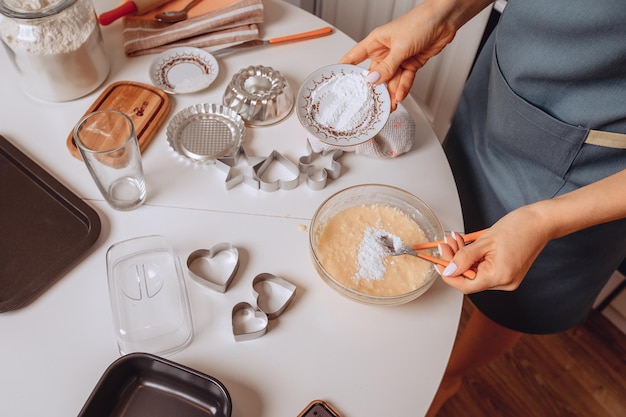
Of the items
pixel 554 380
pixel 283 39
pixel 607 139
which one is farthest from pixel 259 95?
pixel 554 380

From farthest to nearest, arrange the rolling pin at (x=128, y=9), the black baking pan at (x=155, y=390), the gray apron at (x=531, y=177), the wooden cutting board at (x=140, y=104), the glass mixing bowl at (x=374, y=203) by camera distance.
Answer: the rolling pin at (x=128, y=9), the wooden cutting board at (x=140, y=104), the gray apron at (x=531, y=177), the glass mixing bowl at (x=374, y=203), the black baking pan at (x=155, y=390)

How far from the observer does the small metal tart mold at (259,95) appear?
3.80ft

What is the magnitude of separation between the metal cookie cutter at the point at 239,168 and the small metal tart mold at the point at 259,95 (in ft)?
0.34

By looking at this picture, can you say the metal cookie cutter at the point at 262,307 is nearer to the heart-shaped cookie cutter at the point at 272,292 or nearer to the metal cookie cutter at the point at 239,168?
the heart-shaped cookie cutter at the point at 272,292

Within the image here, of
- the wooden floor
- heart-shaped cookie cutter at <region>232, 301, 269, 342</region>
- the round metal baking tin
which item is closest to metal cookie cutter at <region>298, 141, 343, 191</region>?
the round metal baking tin

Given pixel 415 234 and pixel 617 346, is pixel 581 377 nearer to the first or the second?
pixel 617 346

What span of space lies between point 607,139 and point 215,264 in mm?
761

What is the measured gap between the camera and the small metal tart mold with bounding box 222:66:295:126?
1157mm

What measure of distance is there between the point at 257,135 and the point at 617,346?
1.50 metres

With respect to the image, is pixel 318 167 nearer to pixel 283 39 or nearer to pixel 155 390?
pixel 283 39

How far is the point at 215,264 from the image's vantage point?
97cm

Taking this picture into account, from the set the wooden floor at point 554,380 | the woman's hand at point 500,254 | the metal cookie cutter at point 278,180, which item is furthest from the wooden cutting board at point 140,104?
the wooden floor at point 554,380

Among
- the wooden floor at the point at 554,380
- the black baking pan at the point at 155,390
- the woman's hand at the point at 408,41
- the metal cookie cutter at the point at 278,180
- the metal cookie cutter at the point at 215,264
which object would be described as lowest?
the wooden floor at the point at 554,380

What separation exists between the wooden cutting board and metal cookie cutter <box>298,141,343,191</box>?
0.33 m
